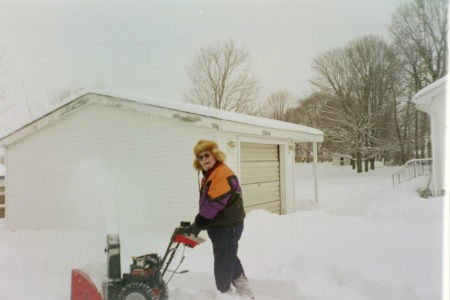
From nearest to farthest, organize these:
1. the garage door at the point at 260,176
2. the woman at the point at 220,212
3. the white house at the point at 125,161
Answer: the woman at the point at 220,212 → the white house at the point at 125,161 → the garage door at the point at 260,176

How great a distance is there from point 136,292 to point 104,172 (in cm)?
626

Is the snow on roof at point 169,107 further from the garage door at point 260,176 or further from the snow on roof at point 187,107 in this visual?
the garage door at point 260,176

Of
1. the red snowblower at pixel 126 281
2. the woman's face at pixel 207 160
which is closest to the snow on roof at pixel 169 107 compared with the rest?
the woman's face at pixel 207 160


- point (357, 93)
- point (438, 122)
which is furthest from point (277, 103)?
point (438, 122)

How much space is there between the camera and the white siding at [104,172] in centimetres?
854

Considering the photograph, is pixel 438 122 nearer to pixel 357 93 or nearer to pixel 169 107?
pixel 169 107

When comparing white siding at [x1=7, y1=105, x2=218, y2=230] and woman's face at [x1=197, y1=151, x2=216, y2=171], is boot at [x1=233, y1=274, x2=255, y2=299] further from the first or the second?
white siding at [x1=7, y1=105, x2=218, y2=230]

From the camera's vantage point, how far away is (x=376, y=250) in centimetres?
603

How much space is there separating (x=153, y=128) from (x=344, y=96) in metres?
28.3

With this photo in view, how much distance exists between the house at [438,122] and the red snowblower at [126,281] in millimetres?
9674

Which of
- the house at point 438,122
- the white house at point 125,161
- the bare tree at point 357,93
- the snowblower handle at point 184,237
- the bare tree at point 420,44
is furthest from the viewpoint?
the bare tree at point 357,93

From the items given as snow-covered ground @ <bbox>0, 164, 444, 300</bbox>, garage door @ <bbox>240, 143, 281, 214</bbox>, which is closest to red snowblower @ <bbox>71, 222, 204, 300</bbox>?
snow-covered ground @ <bbox>0, 164, 444, 300</bbox>

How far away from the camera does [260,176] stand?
34.6 feet

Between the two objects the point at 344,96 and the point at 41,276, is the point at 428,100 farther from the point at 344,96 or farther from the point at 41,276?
the point at 344,96
